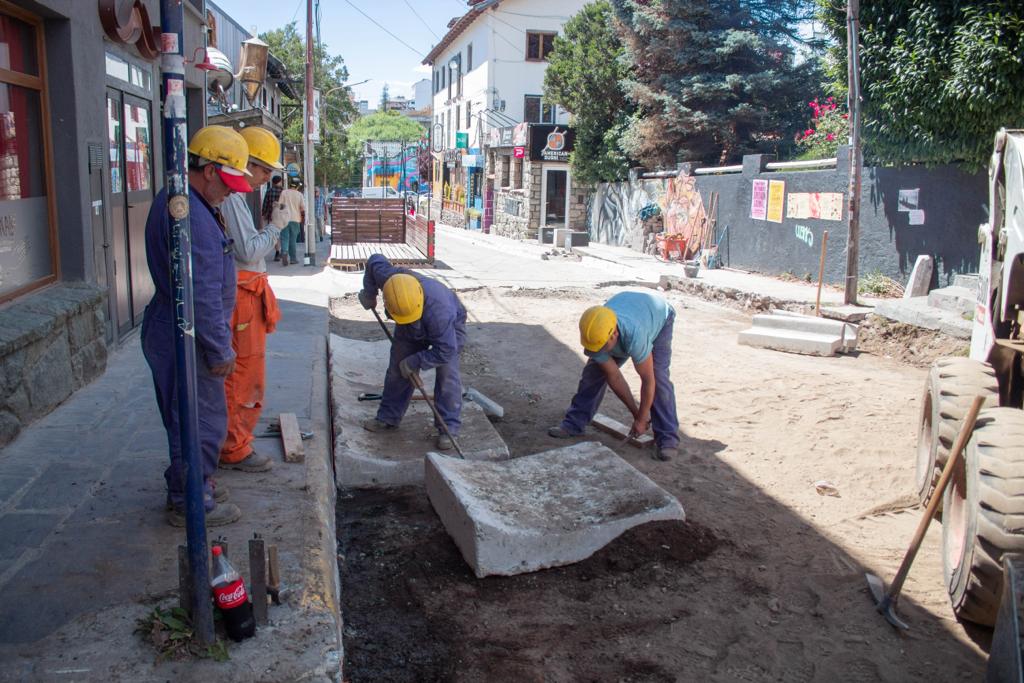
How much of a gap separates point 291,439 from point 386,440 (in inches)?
49.1

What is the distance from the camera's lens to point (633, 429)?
6535 mm

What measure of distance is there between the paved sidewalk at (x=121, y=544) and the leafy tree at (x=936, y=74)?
30.4 ft

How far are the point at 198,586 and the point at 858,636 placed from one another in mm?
2857

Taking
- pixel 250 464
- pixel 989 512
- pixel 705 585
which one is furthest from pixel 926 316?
pixel 250 464

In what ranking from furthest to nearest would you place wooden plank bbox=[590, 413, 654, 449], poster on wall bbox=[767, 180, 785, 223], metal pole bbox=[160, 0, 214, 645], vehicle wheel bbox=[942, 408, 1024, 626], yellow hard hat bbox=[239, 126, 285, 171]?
poster on wall bbox=[767, 180, 785, 223] < wooden plank bbox=[590, 413, 654, 449] < yellow hard hat bbox=[239, 126, 285, 171] < vehicle wheel bbox=[942, 408, 1024, 626] < metal pole bbox=[160, 0, 214, 645]

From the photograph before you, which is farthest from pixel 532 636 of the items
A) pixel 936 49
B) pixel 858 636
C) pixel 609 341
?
pixel 936 49

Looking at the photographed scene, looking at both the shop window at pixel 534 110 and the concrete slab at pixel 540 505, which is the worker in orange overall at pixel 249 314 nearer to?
the concrete slab at pixel 540 505

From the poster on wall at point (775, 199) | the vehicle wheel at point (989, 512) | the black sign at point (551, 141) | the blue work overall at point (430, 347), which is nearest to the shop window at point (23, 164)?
the blue work overall at point (430, 347)

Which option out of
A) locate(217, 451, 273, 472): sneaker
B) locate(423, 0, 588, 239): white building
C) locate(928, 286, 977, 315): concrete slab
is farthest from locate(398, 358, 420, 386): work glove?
locate(423, 0, 588, 239): white building

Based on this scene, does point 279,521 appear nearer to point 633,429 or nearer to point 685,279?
point 633,429

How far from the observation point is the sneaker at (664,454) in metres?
6.32

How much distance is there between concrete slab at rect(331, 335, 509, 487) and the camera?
5.61m

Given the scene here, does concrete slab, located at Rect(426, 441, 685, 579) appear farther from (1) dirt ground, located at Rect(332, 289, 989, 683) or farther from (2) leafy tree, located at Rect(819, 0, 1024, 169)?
(2) leafy tree, located at Rect(819, 0, 1024, 169)

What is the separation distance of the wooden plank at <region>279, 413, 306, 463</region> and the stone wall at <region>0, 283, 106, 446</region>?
142 cm
